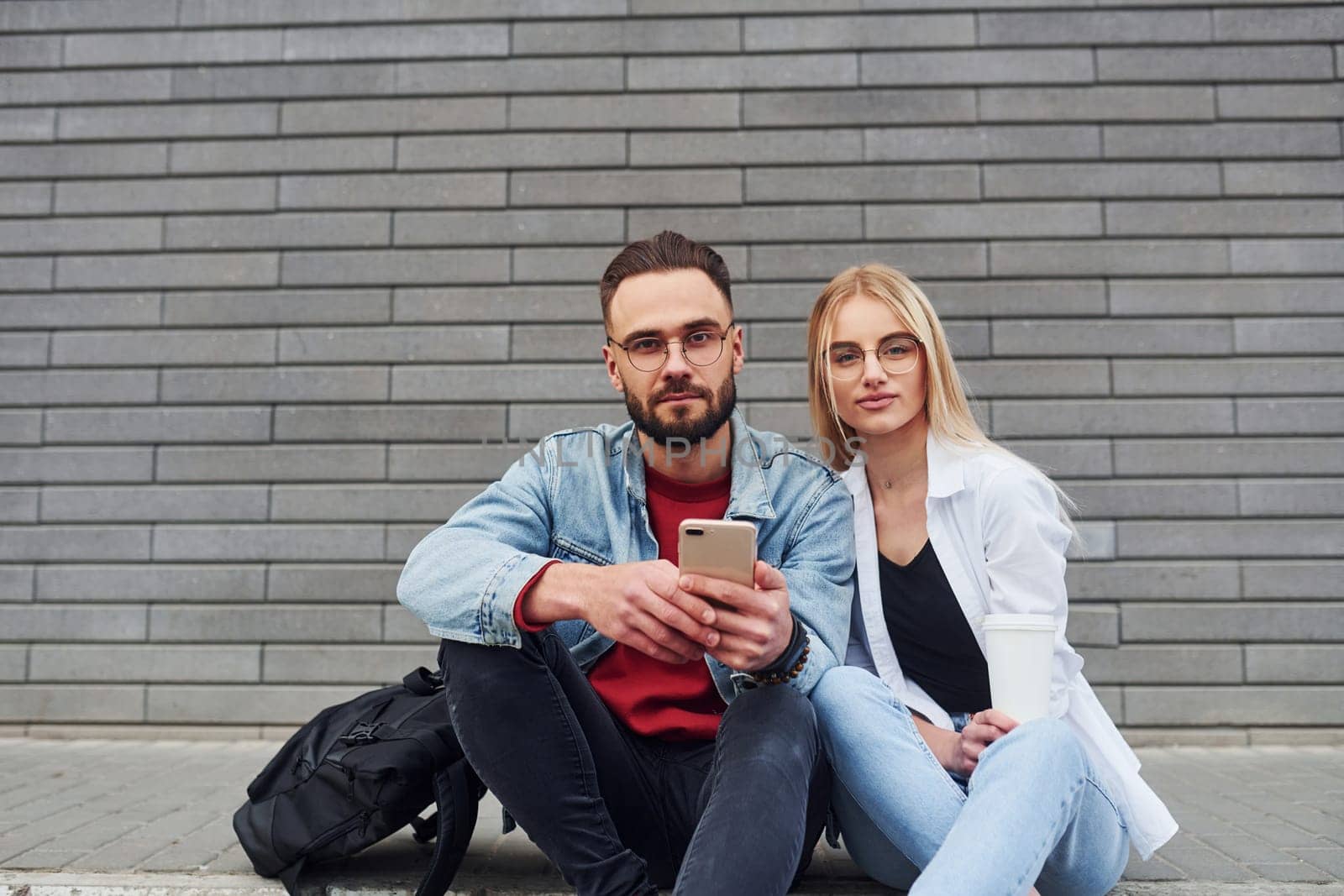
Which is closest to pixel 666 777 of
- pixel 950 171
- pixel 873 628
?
pixel 873 628

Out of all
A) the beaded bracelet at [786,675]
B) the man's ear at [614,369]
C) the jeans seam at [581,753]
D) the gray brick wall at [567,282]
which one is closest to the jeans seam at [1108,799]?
the beaded bracelet at [786,675]

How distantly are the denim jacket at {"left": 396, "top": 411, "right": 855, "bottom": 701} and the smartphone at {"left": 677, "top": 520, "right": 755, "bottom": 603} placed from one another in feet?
1.35

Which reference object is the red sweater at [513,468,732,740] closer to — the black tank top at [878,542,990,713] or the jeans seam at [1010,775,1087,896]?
the black tank top at [878,542,990,713]

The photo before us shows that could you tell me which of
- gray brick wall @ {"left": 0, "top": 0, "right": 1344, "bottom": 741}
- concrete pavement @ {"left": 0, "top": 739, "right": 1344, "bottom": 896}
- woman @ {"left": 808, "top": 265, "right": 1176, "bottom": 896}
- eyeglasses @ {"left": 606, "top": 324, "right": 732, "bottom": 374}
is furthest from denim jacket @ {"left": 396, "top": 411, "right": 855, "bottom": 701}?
gray brick wall @ {"left": 0, "top": 0, "right": 1344, "bottom": 741}

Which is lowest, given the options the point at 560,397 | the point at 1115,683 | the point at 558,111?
the point at 1115,683

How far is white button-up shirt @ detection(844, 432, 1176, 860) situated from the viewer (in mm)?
2107

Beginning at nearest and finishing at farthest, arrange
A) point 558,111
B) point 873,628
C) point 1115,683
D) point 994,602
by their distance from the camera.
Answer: point 994,602 < point 873,628 < point 1115,683 < point 558,111

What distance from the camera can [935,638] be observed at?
2256mm

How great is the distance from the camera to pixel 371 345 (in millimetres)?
4508

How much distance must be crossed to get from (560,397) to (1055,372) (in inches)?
94.3

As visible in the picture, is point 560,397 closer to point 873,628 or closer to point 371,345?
point 371,345

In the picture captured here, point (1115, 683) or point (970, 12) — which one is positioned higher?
point (970, 12)

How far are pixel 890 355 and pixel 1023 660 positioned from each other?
2.75 feet

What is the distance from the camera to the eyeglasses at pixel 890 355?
2348 mm
